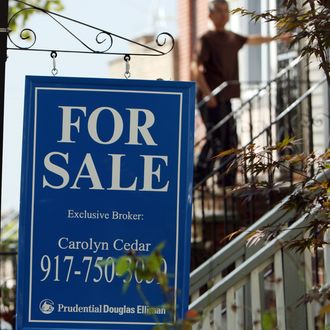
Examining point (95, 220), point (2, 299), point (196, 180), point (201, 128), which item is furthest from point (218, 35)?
point (95, 220)

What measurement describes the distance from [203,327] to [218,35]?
5.82 metres

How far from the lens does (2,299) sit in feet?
32.5

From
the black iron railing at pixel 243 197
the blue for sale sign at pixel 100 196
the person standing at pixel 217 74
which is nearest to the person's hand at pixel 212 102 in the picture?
the person standing at pixel 217 74

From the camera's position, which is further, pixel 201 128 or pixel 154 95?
pixel 201 128

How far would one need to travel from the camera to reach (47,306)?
18.3ft

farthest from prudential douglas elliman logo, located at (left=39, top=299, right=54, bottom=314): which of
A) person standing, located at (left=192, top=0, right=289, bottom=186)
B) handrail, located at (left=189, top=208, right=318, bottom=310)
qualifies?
person standing, located at (left=192, top=0, right=289, bottom=186)

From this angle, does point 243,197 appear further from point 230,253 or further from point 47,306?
point 47,306

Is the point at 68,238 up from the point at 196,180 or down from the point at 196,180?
down

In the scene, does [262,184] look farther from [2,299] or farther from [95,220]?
[2,299]

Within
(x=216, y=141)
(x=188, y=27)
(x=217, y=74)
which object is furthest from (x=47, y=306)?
(x=188, y=27)

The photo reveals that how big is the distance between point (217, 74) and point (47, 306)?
722 centimetres

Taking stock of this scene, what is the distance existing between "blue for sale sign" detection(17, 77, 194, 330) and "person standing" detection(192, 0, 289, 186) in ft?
20.2

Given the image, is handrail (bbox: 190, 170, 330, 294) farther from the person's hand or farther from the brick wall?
the brick wall

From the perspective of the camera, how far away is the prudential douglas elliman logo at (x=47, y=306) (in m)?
5.58
